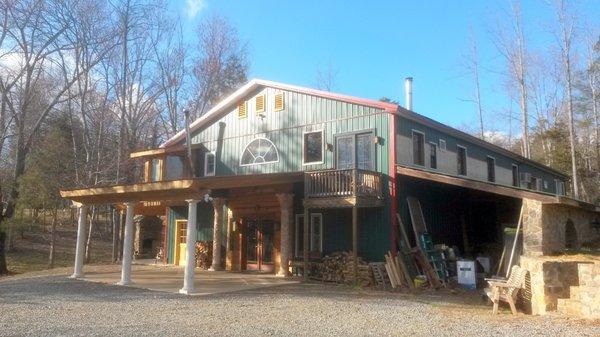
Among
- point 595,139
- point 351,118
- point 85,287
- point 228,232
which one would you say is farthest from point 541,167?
point 85,287

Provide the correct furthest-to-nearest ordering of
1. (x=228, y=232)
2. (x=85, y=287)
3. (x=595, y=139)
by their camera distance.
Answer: (x=595, y=139)
(x=228, y=232)
(x=85, y=287)

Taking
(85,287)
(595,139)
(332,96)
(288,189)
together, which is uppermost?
(595,139)

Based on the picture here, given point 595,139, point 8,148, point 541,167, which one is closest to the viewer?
point 541,167

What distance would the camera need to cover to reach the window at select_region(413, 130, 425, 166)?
54.9ft

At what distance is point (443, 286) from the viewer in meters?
14.7

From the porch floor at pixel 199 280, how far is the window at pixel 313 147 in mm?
4163

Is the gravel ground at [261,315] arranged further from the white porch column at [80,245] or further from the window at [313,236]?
the window at [313,236]

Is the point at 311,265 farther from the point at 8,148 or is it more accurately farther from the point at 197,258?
the point at 8,148

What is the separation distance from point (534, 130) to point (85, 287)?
108 feet

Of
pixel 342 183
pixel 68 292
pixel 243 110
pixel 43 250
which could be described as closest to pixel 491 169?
pixel 342 183

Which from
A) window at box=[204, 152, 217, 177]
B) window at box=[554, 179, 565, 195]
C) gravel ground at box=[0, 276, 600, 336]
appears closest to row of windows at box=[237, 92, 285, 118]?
window at box=[204, 152, 217, 177]

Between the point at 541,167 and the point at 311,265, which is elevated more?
the point at 541,167

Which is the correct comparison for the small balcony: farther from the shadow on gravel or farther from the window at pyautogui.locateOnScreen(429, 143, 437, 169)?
the shadow on gravel

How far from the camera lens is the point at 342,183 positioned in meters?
15.0
